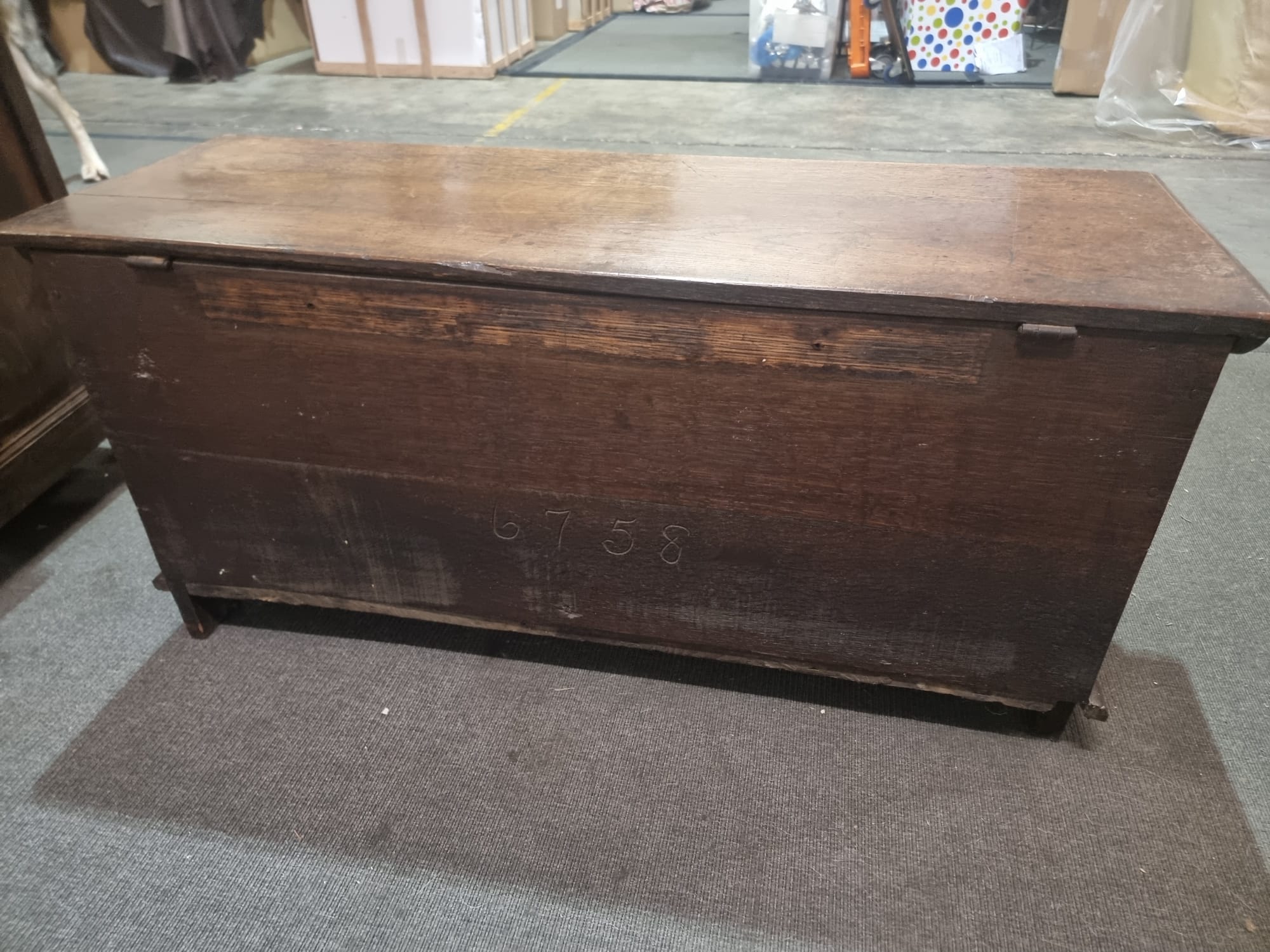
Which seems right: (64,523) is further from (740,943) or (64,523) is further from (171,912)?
(740,943)

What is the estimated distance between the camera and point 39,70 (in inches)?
117

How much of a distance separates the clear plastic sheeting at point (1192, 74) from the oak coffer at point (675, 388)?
2.76m

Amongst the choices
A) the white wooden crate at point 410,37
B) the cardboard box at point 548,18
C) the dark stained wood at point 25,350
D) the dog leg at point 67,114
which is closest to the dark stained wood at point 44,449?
the dark stained wood at point 25,350

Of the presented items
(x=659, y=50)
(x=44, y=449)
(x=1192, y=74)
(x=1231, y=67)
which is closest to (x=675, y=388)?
(x=44, y=449)

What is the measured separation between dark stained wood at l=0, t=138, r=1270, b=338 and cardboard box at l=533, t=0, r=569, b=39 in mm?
4845

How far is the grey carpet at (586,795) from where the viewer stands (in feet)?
3.71

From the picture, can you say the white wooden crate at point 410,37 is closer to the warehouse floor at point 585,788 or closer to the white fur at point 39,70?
the white fur at point 39,70

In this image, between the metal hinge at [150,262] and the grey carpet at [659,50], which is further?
the grey carpet at [659,50]

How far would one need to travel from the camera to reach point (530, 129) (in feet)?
12.6

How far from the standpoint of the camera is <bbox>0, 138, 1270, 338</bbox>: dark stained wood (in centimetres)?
99

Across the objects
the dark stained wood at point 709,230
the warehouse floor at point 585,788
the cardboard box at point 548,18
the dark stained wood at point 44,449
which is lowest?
the warehouse floor at point 585,788

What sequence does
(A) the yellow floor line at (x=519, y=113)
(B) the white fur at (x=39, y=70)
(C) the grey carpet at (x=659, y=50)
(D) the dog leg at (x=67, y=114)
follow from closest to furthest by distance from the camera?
(B) the white fur at (x=39, y=70), (D) the dog leg at (x=67, y=114), (A) the yellow floor line at (x=519, y=113), (C) the grey carpet at (x=659, y=50)

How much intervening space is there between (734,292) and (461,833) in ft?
2.72

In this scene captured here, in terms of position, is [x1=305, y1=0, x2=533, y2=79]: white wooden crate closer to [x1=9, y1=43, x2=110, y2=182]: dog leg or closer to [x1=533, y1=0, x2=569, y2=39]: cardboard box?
[x1=533, y1=0, x2=569, y2=39]: cardboard box
